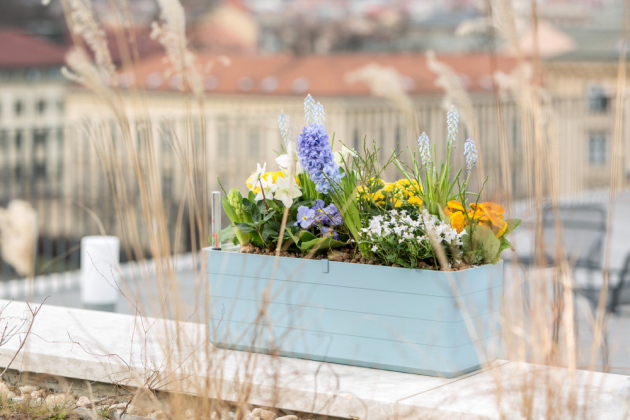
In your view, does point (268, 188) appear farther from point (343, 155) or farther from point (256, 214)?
point (343, 155)

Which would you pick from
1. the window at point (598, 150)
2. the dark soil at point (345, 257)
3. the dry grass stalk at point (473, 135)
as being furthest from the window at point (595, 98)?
the window at point (598, 150)

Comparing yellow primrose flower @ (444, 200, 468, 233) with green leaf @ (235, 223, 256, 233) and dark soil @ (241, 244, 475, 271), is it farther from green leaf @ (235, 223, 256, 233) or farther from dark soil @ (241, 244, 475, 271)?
green leaf @ (235, 223, 256, 233)

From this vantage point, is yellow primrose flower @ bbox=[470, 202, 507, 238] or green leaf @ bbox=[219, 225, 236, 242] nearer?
yellow primrose flower @ bbox=[470, 202, 507, 238]

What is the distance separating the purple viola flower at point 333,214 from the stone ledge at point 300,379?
36 centimetres

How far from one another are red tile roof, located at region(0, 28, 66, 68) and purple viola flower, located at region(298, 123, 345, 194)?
2054 inches

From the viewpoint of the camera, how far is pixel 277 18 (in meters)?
43.7

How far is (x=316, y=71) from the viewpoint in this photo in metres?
39.5

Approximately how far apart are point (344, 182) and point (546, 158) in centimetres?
54

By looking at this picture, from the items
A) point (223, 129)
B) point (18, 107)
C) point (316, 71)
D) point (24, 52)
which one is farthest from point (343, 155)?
point (18, 107)

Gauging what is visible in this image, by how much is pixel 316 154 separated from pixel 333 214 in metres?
0.20

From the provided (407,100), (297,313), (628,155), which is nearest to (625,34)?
(407,100)

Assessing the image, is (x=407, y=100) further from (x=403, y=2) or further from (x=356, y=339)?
(x=403, y=2)

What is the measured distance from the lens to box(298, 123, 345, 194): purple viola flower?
1.70m

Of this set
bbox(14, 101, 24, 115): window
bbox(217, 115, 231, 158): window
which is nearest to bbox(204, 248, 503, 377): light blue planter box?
bbox(217, 115, 231, 158): window
